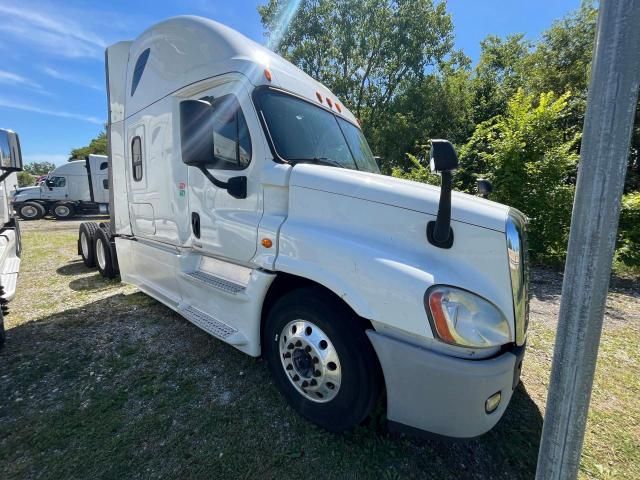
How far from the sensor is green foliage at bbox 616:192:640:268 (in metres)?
7.00

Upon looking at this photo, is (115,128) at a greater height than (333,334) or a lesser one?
greater

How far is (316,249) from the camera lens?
89.2 inches

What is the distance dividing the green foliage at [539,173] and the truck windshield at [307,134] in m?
6.13

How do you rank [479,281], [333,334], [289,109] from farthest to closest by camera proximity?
1. [289,109]
2. [333,334]
3. [479,281]

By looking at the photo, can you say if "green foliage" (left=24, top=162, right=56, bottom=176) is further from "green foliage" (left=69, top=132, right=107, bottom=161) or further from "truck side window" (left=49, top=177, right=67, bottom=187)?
"truck side window" (left=49, top=177, right=67, bottom=187)

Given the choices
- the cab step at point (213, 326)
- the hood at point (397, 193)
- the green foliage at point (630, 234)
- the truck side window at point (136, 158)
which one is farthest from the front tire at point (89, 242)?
the green foliage at point (630, 234)

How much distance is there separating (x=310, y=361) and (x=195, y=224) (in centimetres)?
188

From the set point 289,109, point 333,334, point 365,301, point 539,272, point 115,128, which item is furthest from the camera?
point 539,272

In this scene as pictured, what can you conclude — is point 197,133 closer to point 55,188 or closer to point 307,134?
point 307,134

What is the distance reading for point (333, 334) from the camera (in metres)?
2.23

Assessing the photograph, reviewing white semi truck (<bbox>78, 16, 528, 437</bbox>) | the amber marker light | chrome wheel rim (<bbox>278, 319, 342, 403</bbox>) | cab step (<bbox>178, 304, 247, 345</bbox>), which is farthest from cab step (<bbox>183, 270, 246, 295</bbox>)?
the amber marker light

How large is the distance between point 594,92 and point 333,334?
1795 millimetres

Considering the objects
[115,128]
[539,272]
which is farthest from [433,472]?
[539,272]

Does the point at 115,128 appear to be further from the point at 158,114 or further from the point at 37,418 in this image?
the point at 37,418
